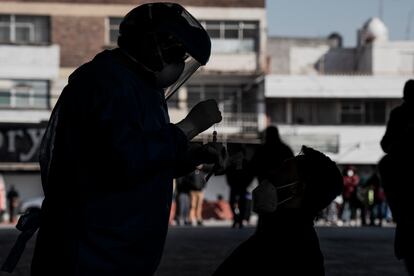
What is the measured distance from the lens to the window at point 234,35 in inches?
1815

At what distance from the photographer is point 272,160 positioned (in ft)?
42.7

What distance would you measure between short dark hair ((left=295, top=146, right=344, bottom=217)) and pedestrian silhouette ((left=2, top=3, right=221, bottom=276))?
1.33m

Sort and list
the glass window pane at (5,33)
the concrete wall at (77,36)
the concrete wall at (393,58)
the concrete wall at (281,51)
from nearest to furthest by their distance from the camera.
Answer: the glass window pane at (5,33) → the concrete wall at (77,36) → the concrete wall at (393,58) → the concrete wall at (281,51)

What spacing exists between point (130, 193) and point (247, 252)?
1.59m

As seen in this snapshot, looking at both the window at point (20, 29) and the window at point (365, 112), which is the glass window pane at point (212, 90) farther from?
the window at point (20, 29)

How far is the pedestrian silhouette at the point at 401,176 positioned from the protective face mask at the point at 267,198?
87.0 inches

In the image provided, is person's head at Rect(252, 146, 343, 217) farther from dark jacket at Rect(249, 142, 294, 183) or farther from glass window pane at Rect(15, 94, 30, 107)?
glass window pane at Rect(15, 94, 30, 107)

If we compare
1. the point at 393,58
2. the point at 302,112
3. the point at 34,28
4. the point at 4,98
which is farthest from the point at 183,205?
the point at 393,58

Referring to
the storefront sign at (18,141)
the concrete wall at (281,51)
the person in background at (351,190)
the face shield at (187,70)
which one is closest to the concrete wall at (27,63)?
the storefront sign at (18,141)

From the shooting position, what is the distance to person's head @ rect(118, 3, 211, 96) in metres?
3.22

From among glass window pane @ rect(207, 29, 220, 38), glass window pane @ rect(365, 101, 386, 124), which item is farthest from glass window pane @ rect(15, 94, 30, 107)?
glass window pane @ rect(365, 101, 386, 124)

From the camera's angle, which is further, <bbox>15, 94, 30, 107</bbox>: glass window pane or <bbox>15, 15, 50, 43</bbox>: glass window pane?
<bbox>15, 15, 50, 43</bbox>: glass window pane

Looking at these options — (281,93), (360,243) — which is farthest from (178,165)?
(281,93)

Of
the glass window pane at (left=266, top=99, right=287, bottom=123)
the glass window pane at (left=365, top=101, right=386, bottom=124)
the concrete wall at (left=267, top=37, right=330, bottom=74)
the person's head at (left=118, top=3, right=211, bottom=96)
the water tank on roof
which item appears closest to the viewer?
the person's head at (left=118, top=3, right=211, bottom=96)
